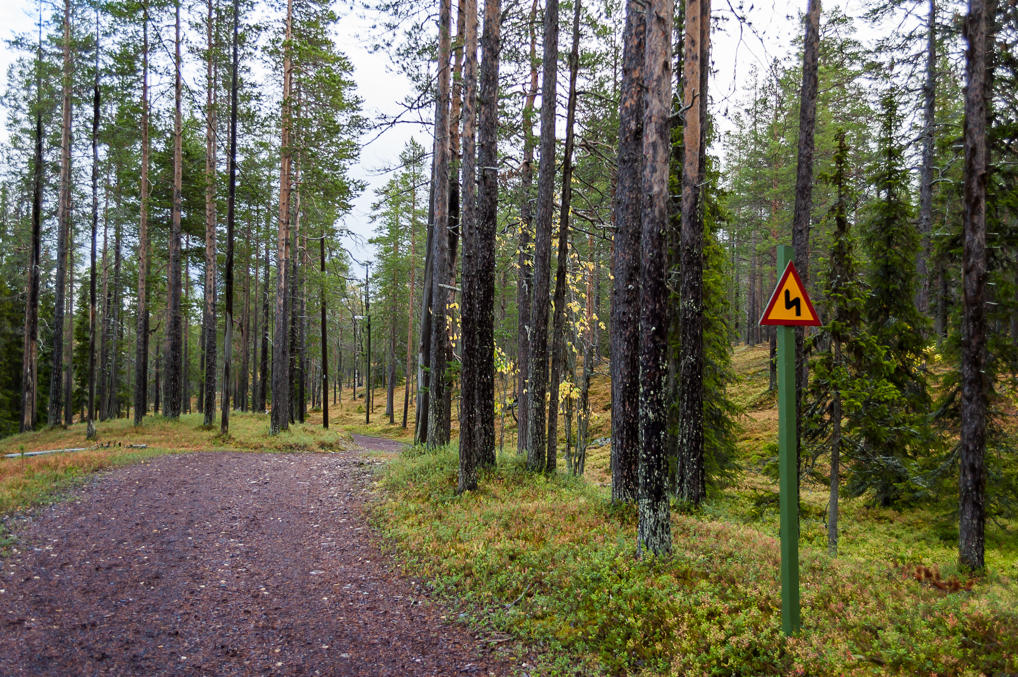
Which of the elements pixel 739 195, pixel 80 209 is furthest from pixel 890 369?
pixel 80 209

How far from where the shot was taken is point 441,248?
13680 millimetres

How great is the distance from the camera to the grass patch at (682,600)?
14.8ft

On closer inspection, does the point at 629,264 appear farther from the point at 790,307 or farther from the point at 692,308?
the point at 790,307

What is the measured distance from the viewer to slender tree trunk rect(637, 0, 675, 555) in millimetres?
6234

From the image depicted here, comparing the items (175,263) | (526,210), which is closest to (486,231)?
(526,210)

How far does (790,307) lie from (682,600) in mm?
3182

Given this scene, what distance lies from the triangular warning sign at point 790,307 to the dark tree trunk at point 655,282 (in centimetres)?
158

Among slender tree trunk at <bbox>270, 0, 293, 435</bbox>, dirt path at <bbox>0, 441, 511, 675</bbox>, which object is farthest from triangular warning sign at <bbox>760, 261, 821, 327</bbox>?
slender tree trunk at <bbox>270, 0, 293, 435</bbox>

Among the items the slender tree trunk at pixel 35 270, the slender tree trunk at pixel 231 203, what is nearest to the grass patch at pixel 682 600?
the slender tree trunk at pixel 231 203

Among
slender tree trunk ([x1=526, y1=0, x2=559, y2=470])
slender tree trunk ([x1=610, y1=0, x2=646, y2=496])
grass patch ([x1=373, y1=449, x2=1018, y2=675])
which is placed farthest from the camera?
slender tree trunk ([x1=526, y1=0, x2=559, y2=470])

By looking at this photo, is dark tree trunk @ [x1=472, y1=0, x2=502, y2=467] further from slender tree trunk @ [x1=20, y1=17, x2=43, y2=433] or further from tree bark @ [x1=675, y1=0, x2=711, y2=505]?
slender tree trunk @ [x1=20, y1=17, x2=43, y2=433]

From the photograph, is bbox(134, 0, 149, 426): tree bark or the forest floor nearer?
the forest floor

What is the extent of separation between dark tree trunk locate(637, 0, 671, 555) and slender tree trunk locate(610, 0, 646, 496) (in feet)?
7.46

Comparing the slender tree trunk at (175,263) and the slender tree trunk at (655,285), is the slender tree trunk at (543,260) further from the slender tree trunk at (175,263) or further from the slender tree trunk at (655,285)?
the slender tree trunk at (175,263)
